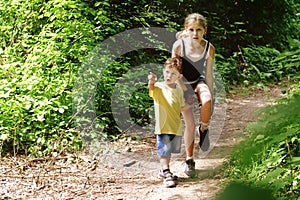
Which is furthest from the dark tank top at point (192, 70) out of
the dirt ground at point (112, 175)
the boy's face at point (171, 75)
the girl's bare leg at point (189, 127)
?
the dirt ground at point (112, 175)

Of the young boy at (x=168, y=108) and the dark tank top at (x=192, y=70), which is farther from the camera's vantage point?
the dark tank top at (x=192, y=70)

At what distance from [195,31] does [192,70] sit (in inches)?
13.3

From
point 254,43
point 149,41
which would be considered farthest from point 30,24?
point 254,43

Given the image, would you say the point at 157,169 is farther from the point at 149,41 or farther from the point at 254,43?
the point at 254,43

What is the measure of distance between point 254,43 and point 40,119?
6228 millimetres

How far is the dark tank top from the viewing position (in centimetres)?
382

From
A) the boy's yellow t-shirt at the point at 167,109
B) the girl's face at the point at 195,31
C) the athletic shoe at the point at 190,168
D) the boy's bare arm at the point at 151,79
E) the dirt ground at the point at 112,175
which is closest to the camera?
the boy's bare arm at the point at 151,79

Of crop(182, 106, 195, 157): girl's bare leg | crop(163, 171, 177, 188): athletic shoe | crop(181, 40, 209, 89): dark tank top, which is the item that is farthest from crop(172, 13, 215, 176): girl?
crop(163, 171, 177, 188): athletic shoe

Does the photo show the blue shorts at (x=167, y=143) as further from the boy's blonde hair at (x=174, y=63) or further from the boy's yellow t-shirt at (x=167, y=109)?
the boy's blonde hair at (x=174, y=63)

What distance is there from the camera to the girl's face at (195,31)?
378cm

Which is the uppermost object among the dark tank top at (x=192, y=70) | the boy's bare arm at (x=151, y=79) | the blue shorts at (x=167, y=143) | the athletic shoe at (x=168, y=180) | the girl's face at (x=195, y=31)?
the girl's face at (x=195, y=31)

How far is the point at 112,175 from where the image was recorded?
175 inches

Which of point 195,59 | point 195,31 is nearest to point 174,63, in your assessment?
point 195,59

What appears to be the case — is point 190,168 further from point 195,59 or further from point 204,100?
point 195,59
